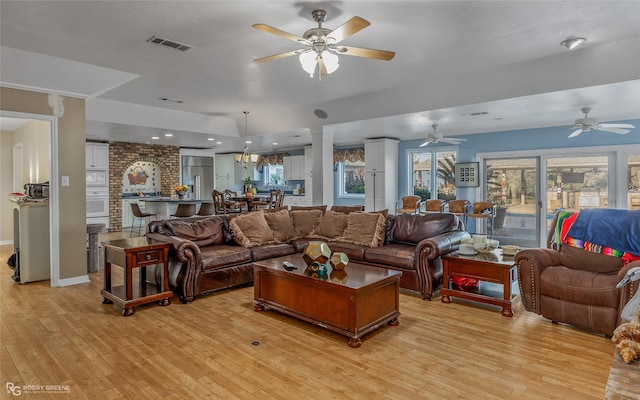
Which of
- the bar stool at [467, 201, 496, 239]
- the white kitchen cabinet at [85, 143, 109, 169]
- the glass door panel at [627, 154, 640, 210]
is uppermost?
the white kitchen cabinet at [85, 143, 109, 169]

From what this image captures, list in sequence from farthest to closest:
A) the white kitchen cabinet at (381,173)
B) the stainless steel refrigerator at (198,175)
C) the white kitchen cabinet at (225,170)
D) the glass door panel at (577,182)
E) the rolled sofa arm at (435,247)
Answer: the white kitchen cabinet at (225,170)
the stainless steel refrigerator at (198,175)
the white kitchen cabinet at (381,173)
the glass door panel at (577,182)
the rolled sofa arm at (435,247)

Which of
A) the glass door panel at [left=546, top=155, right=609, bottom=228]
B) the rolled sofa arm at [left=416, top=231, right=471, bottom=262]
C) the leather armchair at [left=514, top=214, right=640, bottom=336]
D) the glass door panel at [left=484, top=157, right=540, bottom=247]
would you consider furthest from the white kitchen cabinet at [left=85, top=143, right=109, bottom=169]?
the glass door panel at [left=546, top=155, right=609, bottom=228]

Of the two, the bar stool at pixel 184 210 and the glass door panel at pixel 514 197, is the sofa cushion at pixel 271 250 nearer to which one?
the bar stool at pixel 184 210

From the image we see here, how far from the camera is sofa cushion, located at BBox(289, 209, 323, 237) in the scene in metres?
5.39

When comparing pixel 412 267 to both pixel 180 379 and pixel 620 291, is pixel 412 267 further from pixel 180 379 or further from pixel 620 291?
pixel 180 379

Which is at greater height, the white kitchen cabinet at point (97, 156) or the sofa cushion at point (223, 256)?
the white kitchen cabinet at point (97, 156)

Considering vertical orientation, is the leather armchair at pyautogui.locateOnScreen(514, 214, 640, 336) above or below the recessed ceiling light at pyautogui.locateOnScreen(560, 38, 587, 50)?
below

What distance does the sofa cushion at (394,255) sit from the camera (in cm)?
416

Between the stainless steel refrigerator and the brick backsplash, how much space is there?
279 millimetres

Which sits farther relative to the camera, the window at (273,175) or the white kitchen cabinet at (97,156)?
the window at (273,175)

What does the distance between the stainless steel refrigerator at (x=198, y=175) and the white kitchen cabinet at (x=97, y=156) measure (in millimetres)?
2090

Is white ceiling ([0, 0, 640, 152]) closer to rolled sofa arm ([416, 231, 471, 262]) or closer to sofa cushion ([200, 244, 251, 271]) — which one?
rolled sofa arm ([416, 231, 471, 262])

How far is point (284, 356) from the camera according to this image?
→ 8.82 feet

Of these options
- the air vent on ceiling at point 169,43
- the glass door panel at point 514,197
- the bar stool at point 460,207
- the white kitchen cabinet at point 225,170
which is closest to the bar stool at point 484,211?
the bar stool at point 460,207
